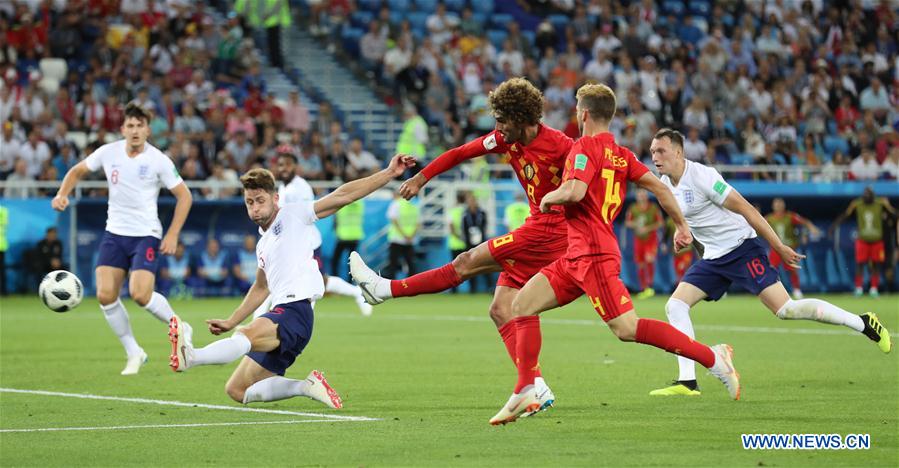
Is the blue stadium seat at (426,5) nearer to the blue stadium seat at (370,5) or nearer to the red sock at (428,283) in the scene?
the blue stadium seat at (370,5)

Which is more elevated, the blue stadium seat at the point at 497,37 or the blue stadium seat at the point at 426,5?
the blue stadium seat at the point at 426,5

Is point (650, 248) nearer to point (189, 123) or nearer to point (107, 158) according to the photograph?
point (189, 123)

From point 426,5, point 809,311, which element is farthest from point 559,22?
point 809,311

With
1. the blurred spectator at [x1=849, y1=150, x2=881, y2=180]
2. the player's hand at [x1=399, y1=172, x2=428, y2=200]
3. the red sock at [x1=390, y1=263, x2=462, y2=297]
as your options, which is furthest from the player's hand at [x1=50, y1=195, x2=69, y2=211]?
the blurred spectator at [x1=849, y1=150, x2=881, y2=180]

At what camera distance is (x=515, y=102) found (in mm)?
9945

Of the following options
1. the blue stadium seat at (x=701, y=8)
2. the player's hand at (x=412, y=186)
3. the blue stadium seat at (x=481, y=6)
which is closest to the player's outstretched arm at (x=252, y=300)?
the player's hand at (x=412, y=186)

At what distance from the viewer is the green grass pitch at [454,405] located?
830 centimetres

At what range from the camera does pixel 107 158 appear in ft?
46.7

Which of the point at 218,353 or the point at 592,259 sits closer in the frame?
the point at 592,259

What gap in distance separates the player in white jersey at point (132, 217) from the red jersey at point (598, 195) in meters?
5.54

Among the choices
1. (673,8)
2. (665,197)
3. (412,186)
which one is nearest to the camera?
(665,197)

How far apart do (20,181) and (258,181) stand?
60.0ft

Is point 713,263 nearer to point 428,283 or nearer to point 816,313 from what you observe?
point 816,313

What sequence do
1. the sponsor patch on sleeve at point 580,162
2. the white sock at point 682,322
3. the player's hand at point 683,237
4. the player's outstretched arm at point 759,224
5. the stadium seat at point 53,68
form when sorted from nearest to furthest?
the sponsor patch on sleeve at point 580,162 < the player's hand at point 683,237 < the player's outstretched arm at point 759,224 < the white sock at point 682,322 < the stadium seat at point 53,68
